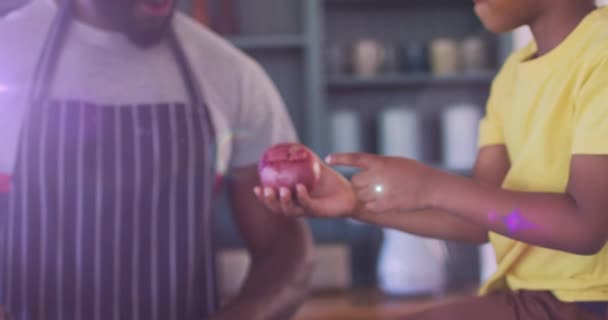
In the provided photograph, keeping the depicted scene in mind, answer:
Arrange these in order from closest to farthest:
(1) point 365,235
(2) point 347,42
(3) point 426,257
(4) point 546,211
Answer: (4) point 546,211 < (3) point 426,257 < (1) point 365,235 < (2) point 347,42

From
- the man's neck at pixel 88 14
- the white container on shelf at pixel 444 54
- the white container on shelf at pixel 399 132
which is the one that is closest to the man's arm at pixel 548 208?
the man's neck at pixel 88 14

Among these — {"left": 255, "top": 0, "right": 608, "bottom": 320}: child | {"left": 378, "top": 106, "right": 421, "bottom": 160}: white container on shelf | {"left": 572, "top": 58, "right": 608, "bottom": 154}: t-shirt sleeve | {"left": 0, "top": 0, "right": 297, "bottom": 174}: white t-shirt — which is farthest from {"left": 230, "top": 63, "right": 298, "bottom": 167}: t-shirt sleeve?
{"left": 378, "top": 106, "right": 421, "bottom": 160}: white container on shelf

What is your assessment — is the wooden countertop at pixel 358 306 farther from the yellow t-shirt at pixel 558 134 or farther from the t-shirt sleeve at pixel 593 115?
the t-shirt sleeve at pixel 593 115

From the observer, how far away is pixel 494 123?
2.67 feet

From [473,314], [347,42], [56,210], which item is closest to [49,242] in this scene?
[56,210]

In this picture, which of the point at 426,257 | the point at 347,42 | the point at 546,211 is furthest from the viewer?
the point at 347,42

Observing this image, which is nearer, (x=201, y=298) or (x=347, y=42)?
(x=201, y=298)

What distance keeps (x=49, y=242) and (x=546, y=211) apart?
0.45 m

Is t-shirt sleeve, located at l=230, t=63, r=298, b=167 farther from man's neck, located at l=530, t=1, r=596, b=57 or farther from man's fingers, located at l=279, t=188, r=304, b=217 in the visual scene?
man's neck, located at l=530, t=1, r=596, b=57

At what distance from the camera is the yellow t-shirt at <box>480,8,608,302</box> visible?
0.62 meters

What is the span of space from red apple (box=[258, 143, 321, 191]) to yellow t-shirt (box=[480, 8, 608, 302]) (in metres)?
0.20

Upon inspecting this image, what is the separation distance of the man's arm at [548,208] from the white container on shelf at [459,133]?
88 centimetres

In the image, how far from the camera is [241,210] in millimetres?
803

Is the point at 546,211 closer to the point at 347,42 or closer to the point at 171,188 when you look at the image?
the point at 171,188
